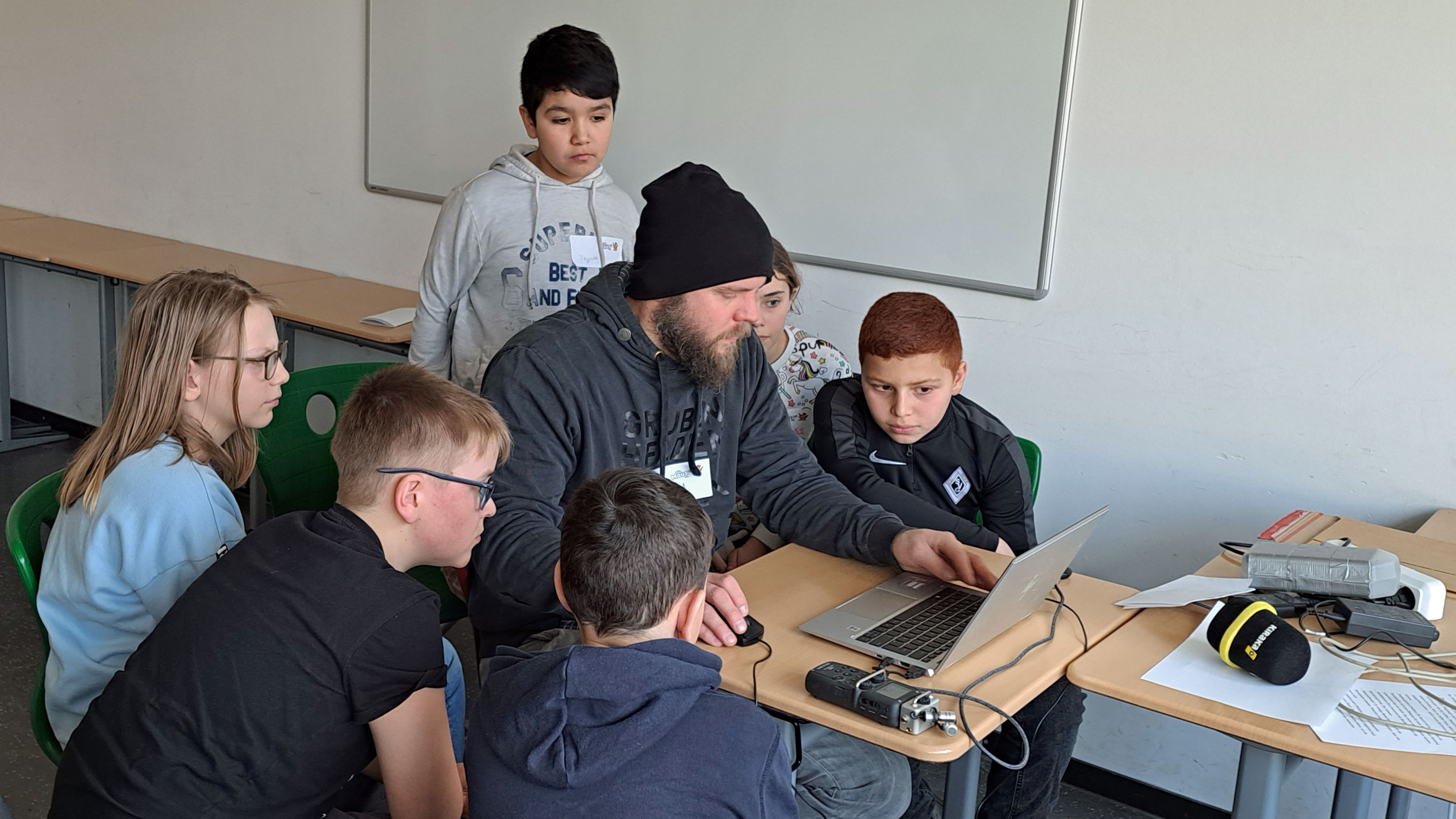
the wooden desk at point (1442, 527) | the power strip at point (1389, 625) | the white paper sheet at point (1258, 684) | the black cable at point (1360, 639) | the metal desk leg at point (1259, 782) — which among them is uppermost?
the wooden desk at point (1442, 527)

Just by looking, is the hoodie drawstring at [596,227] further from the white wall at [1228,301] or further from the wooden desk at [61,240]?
the wooden desk at [61,240]

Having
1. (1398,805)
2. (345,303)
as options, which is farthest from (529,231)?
→ (1398,805)

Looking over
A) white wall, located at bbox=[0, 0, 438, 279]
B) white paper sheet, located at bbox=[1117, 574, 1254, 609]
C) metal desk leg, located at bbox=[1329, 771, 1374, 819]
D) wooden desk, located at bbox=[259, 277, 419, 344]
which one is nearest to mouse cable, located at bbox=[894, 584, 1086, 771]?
white paper sheet, located at bbox=[1117, 574, 1254, 609]

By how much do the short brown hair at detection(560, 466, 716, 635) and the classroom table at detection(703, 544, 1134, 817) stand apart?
247mm

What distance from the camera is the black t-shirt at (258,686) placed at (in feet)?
4.47

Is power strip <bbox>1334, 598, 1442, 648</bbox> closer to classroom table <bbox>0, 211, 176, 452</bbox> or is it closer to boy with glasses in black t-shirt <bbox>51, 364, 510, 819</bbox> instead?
boy with glasses in black t-shirt <bbox>51, 364, 510, 819</bbox>

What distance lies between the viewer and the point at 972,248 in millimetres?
2838

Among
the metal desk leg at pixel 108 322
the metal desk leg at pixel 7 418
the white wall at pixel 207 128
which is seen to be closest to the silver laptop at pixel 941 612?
the white wall at pixel 207 128

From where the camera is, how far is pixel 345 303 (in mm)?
3807

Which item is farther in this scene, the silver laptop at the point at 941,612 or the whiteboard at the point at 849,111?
the whiteboard at the point at 849,111

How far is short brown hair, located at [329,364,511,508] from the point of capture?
1539mm

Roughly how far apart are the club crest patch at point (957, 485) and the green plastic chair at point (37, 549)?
1.61 metres

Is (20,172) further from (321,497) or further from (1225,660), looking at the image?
(1225,660)

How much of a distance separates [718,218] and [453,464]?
Result: 0.64 metres
